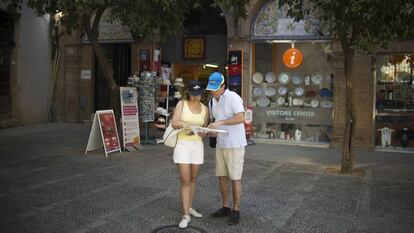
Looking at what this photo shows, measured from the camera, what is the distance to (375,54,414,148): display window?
12.5m

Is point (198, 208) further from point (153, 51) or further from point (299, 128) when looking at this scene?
point (153, 51)

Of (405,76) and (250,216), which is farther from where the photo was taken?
(405,76)

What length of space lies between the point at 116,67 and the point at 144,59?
146cm

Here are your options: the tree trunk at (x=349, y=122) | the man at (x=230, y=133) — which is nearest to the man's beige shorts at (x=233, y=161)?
the man at (x=230, y=133)

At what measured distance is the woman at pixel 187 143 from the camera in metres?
5.74

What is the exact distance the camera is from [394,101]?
12.6 meters

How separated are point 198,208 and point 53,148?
6.07 metres

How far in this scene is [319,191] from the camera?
781 cm

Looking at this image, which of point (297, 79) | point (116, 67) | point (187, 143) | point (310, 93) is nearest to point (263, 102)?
point (297, 79)

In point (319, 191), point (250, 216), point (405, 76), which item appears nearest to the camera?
point (250, 216)

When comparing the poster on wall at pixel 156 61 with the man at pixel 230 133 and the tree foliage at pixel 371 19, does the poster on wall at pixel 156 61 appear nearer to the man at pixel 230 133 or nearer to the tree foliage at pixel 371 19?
the tree foliage at pixel 371 19

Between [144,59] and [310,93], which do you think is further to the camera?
[144,59]

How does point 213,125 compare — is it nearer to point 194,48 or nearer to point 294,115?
point 294,115

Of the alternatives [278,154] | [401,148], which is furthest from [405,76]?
[278,154]
